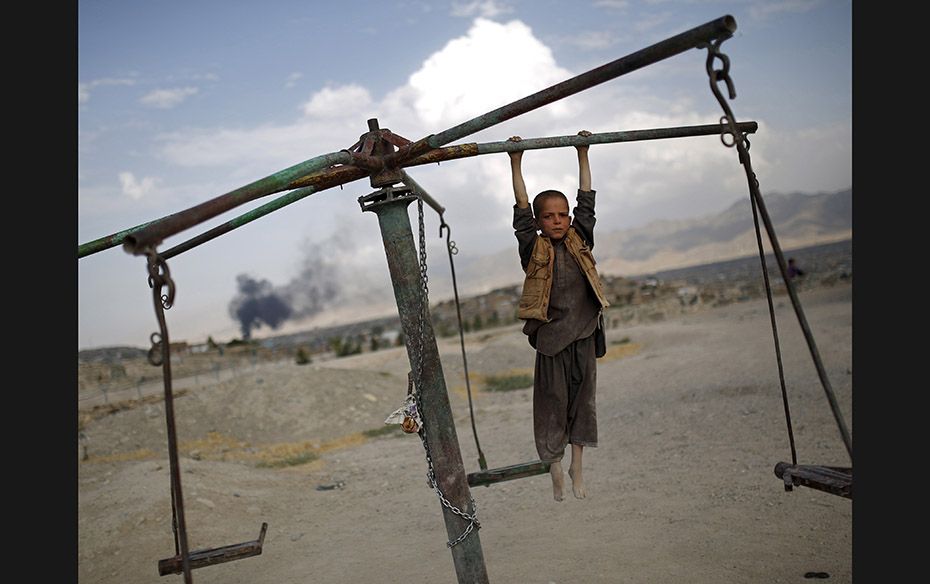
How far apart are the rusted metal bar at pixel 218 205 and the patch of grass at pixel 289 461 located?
8.72 m

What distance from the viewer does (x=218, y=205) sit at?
9.68ft

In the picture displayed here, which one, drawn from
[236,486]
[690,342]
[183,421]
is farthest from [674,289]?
[236,486]

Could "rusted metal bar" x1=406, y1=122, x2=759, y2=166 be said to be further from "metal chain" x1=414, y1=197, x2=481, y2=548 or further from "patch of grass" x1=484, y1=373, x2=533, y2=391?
"patch of grass" x1=484, y1=373, x2=533, y2=391

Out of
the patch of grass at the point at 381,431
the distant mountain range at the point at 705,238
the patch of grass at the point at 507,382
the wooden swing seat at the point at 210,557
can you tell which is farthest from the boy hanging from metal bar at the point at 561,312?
the distant mountain range at the point at 705,238

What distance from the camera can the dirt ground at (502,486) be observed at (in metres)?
5.93

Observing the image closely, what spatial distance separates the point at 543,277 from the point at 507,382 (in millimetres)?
12657

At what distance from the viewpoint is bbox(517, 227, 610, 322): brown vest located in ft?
14.8

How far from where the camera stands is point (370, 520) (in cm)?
A: 803

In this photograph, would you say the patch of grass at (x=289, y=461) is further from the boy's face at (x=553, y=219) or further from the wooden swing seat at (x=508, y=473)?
the boy's face at (x=553, y=219)

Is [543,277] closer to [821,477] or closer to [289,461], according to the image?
[821,477]

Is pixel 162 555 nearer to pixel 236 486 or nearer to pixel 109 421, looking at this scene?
pixel 236 486

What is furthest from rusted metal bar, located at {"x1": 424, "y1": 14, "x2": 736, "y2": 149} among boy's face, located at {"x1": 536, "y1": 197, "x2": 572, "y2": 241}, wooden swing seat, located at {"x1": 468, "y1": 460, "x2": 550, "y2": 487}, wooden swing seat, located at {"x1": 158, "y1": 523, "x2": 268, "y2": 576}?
wooden swing seat, located at {"x1": 158, "y1": 523, "x2": 268, "y2": 576}

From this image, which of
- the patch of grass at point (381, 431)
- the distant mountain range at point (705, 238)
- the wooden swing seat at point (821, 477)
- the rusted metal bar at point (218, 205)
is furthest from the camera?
the distant mountain range at point (705, 238)

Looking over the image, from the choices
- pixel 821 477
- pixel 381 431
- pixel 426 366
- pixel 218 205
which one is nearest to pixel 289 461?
pixel 381 431
